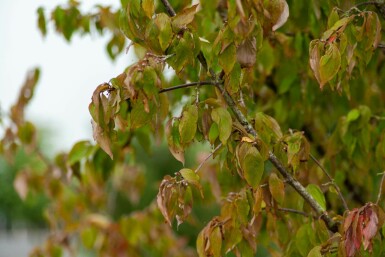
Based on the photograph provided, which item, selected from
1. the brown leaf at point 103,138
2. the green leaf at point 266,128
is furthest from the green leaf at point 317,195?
the brown leaf at point 103,138

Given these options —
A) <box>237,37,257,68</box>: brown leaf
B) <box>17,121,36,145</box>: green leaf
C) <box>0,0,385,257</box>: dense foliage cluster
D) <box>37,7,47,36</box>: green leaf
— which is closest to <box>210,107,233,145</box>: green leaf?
<box>0,0,385,257</box>: dense foliage cluster

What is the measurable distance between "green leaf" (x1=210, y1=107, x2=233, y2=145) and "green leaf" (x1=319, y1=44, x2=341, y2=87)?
204 millimetres

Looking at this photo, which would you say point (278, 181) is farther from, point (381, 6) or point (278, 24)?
point (381, 6)

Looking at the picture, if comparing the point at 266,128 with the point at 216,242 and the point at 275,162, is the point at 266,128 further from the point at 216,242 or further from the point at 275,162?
the point at 216,242

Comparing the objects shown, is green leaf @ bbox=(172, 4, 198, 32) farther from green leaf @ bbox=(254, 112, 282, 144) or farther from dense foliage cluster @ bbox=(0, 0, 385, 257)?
green leaf @ bbox=(254, 112, 282, 144)

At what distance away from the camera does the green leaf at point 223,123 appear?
1521 millimetres

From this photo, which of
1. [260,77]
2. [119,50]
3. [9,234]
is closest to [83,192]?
[119,50]

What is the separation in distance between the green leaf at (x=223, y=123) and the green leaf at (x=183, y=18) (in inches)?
7.5

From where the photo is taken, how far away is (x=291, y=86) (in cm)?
259

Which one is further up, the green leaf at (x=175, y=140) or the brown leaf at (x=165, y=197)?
the green leaf at (x=175, y=140)

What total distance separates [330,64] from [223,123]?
0.24 meters

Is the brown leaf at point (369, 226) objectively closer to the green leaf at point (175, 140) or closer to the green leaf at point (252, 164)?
the green leaf at point (252, 164)

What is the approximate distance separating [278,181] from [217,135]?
0.22 meters

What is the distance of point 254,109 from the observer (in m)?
2.65
